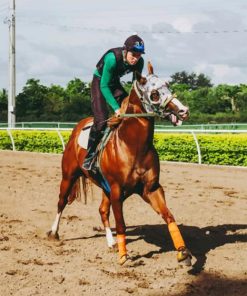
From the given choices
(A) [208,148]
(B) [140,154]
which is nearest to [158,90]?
(B) [140,154]

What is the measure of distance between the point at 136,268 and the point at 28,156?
48.6 ft

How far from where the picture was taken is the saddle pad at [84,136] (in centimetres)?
648

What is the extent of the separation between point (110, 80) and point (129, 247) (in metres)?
2.10

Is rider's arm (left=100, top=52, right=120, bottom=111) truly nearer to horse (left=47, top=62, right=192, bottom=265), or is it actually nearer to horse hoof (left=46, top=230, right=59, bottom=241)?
horse (left=47, top=62, right=192, bottom=265)

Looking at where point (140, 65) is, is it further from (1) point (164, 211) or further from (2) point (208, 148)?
(2) point (208, 148)

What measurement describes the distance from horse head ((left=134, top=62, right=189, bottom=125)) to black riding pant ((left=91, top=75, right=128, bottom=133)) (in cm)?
68

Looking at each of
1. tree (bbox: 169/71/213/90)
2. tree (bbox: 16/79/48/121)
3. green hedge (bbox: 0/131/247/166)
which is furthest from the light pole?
tree (bbox: 169/71/213/90)

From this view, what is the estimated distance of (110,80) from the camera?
571cm

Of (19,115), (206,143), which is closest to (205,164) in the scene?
(206,143)

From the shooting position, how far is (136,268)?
17.8 ft

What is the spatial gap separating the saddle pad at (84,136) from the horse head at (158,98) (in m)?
1.38

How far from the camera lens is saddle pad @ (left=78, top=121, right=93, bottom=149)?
21.3 ft

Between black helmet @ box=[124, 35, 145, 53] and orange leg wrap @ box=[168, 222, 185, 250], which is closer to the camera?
orange leg wrap @ box=[168, 222, 185, 250]

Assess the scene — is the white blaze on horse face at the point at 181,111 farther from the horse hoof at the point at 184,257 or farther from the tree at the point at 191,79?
the tree at the point at 191,79
